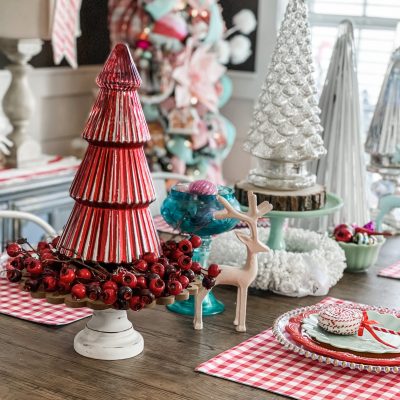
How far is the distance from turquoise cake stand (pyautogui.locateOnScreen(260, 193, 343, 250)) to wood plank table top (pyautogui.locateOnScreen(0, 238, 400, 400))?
0.17 m

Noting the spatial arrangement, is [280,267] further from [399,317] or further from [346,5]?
[346,5]

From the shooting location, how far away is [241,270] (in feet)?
5.37

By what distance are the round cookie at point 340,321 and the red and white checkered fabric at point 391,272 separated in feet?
1.75

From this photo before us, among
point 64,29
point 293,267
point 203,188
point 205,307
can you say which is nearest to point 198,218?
point 203,188

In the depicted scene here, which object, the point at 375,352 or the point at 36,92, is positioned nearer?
the point at 375,352

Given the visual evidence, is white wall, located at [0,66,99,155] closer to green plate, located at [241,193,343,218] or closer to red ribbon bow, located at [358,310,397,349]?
green plate, located at [241,193,343,218]

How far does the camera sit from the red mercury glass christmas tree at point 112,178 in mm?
1440

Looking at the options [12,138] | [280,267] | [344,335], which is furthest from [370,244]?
[12,138]

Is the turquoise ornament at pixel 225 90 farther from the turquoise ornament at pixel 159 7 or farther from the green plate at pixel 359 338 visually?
the green plate at pixel 359 338

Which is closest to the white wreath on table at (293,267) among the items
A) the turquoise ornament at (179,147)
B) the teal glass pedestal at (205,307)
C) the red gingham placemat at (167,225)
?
the teal glass pedestal at (205,307)

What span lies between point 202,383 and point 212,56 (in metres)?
2.97

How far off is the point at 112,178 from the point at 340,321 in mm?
469

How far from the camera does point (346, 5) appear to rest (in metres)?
4.41

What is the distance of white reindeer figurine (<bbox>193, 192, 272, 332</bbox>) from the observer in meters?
1.59
